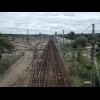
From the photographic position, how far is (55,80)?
1012cm
